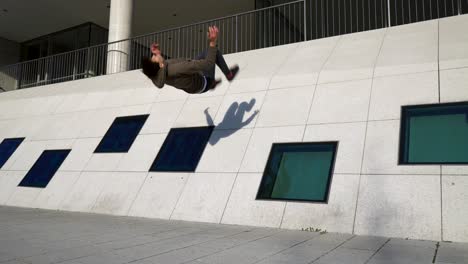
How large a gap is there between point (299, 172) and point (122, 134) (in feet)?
17.7

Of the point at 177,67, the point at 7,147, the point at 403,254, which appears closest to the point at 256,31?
the point at 7,147

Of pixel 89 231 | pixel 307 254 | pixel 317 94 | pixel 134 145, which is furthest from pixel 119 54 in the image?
pixel 307 254

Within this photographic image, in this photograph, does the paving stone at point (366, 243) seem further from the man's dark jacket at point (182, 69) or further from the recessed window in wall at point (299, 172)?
the man's dark jacket at point (182, 69)

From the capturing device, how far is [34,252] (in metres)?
5.24

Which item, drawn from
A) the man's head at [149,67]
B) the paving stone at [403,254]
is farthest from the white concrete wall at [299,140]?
the man's head at [149,67]

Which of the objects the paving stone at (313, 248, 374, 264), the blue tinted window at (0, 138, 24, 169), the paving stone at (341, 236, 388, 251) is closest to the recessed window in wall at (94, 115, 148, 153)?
the blue tinted window at (0, 138, 24, 169)

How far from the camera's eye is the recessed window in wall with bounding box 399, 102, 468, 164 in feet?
22.7

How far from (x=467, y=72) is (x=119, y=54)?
13.1m

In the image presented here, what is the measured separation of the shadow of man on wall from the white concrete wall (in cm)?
7

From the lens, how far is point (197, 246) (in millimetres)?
5559

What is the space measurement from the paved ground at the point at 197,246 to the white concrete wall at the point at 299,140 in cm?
55

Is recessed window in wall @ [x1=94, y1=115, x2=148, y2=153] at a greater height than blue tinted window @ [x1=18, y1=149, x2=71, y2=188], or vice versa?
recessed window in wall @ [x1=94, y1=115, x2=148, y2=153]

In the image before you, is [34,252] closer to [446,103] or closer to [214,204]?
[214,204]

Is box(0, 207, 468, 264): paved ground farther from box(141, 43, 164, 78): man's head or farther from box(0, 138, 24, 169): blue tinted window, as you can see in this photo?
box(0, 138, 24, 169): blue tinted window
